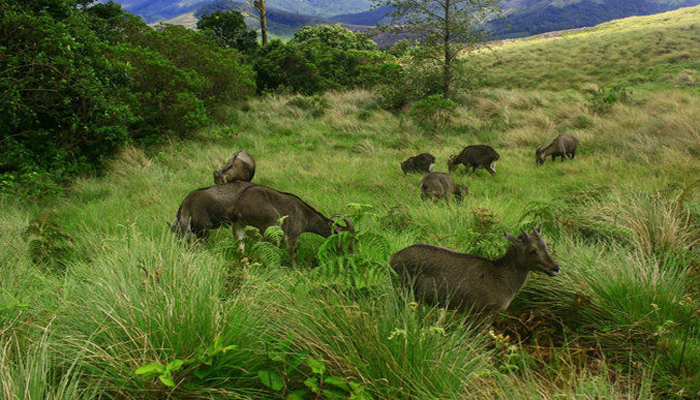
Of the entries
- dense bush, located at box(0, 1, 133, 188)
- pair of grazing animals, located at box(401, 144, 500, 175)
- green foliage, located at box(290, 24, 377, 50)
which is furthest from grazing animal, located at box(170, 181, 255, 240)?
green foliage, located at box(290, 24, 377, 50)

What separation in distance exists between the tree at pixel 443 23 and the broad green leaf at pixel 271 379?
52.7ft

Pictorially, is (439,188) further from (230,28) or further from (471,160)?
(230,28)

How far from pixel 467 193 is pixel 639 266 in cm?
401

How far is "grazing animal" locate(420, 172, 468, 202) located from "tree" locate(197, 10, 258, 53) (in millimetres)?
21115

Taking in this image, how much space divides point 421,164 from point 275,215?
5011mm

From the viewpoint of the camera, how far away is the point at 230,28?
24.6 metres

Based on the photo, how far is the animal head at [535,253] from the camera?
2.79m

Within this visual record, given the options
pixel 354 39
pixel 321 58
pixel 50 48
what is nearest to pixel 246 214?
pixel 50 48

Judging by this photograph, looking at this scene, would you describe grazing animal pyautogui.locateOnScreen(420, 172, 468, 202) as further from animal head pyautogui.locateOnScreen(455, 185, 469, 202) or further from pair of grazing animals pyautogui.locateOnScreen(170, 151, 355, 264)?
pair of grazing animals pyautogui.locateOnScreen(170, 151, 355, 264)

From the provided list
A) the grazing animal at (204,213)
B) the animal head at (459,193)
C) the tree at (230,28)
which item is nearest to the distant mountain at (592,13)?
the tree at (230,28)

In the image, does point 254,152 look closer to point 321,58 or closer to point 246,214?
point 246,214

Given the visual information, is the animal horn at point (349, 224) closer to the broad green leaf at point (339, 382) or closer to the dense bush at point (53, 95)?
the broad green leaf at point (339, 382)

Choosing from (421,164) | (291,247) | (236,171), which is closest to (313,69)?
(421,164)

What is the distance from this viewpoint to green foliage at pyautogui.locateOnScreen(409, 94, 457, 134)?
43.5ft
